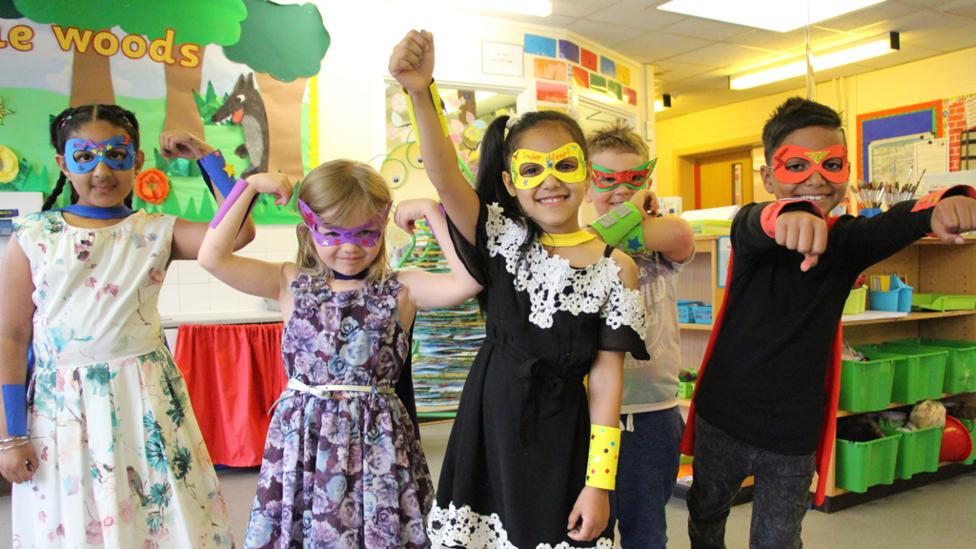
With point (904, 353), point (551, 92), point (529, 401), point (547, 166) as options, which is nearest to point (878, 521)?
point (904, 353)

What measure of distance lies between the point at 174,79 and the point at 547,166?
141 inches

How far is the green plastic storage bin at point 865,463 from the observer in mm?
3170

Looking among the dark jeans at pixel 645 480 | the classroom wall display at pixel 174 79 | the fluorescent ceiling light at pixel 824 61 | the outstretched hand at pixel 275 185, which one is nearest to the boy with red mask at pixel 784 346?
the dark jeans at pixel 645 480

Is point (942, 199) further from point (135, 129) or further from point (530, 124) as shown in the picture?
point (135, 129)

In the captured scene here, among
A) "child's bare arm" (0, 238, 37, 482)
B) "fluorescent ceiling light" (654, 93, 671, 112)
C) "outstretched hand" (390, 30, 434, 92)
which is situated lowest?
"child's bare arm" (0, 238, 37, 482)

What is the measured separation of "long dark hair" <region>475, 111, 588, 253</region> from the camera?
1.38 metres

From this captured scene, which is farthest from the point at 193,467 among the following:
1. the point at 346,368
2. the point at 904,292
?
the point at 904,292

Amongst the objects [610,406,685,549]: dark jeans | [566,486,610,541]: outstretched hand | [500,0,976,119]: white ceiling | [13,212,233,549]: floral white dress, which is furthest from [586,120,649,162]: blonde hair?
[500,0,976,119]: white ceiling

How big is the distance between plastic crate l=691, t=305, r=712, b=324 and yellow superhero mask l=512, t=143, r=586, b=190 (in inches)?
81.4

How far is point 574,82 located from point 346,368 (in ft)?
16.3

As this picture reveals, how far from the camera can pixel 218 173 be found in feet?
5.40

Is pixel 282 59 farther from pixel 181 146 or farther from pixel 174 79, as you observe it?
pixel 181 146

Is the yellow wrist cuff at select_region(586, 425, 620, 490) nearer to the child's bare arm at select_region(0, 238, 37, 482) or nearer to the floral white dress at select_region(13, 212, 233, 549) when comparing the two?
the floral white dress at select_region(13, 212, 233, 549)

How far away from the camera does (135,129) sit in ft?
5.53
